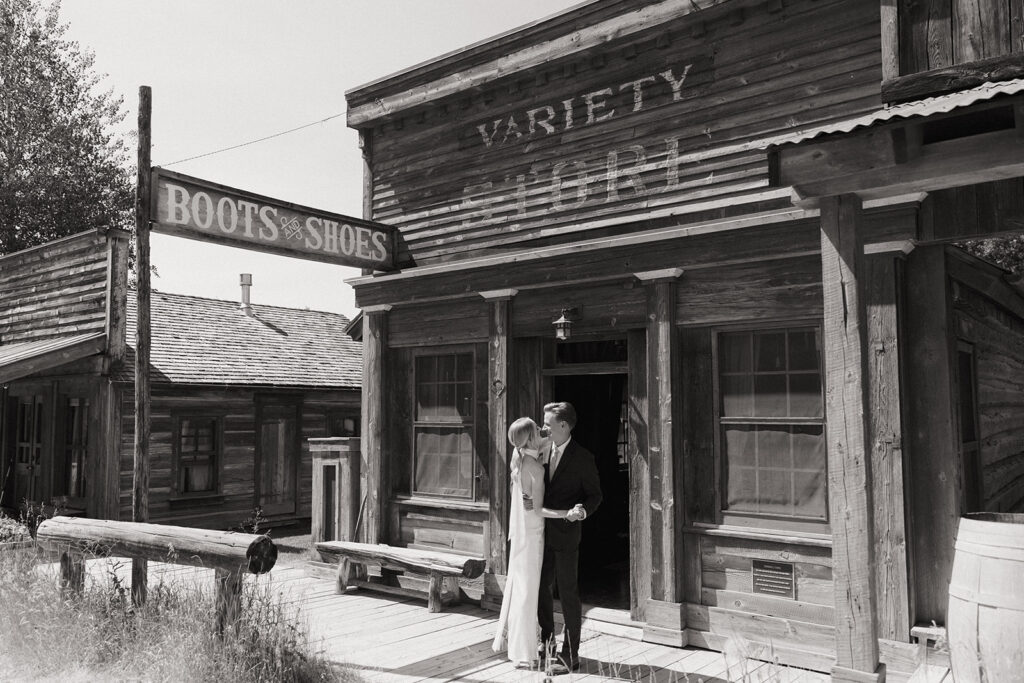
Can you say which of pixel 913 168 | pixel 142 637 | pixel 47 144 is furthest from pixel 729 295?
pixel 47 144

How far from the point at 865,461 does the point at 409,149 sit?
6567mm

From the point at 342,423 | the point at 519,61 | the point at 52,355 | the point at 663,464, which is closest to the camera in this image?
the point at 663,464

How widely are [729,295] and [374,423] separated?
14.7 feet

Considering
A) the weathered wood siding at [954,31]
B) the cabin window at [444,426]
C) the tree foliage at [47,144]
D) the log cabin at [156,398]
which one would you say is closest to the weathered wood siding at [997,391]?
the weathered wood siding at [954,31]

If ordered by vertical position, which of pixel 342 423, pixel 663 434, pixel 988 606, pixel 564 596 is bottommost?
pixel 564 596

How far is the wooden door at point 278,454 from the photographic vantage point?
1625 cm

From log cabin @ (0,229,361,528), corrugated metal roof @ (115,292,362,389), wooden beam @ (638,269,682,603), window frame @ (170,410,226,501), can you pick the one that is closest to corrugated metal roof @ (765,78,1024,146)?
wooden beam @ (638,269,682,603)

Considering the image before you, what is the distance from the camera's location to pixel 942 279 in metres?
5.75

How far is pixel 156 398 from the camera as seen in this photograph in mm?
14602

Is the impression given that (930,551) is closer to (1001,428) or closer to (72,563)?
(1001,428)

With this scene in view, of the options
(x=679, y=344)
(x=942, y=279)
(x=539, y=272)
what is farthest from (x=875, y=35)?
(x=539, y=272)

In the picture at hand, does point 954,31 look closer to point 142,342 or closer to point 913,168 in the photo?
point 913,168

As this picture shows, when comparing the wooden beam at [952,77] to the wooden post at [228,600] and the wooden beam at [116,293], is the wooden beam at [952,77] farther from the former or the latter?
the wooden beam at [116,293]

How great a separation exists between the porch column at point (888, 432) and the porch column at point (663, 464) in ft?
5.32
